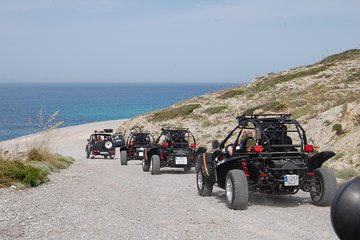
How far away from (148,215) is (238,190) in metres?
1.79

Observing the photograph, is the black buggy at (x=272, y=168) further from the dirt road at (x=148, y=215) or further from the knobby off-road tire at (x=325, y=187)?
the dirt road at (x=148, y=215)

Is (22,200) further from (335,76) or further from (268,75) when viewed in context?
(268,75)

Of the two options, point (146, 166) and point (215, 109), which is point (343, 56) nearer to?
point (215, 109)

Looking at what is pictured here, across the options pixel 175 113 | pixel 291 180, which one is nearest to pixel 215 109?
pixel 175 113

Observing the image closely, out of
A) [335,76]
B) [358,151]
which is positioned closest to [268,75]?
[335,76]

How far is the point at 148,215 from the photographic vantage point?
32.7 ft

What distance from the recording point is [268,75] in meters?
54.3

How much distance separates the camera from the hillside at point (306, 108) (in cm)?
2122

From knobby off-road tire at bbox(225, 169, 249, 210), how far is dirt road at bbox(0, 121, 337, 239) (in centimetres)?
17

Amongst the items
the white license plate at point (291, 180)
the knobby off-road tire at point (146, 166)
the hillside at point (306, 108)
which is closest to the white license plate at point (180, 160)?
the knobby off-road tire at point (146, 166)

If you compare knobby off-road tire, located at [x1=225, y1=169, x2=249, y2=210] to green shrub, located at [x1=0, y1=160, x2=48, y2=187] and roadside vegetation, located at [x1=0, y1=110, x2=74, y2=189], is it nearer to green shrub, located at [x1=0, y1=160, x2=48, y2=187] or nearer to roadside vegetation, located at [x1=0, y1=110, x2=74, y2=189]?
roadside vegetation, located at [x1=0, y1=110, x2=74, y2=189]

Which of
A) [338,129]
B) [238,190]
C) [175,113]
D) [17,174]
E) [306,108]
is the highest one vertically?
Result: [306,108]

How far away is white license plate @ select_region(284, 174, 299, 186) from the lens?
34.6 ft

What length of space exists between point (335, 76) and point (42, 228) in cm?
3694
